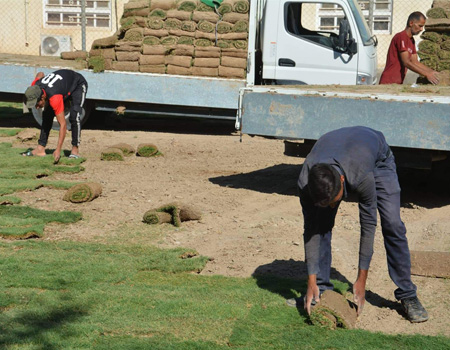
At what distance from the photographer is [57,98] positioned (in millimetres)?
9516

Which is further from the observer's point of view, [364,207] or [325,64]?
[325,64]

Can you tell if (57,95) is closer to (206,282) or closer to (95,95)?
(95,95)

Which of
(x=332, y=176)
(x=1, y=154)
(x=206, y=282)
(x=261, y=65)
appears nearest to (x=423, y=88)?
(x=261, y=65)

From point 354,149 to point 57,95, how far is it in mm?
6158

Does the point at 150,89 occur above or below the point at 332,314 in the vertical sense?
above

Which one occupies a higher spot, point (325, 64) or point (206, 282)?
point (325, 64)

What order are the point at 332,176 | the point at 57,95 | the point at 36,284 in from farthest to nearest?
the point at 57,95, the point at 36,284, the point at 332,176

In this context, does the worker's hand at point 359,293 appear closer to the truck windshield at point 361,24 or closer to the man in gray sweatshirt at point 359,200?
the man in gray sweatshirt at point 359,200

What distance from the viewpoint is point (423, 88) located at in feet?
27.8

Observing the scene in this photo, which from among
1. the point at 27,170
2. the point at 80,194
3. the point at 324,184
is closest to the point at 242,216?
the point at 80,194

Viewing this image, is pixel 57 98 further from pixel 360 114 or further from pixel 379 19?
pixel 379 19

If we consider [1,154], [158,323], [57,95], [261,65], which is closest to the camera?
[158,323]

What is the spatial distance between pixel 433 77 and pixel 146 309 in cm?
594

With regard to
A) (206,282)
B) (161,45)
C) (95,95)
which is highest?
(161,45)
